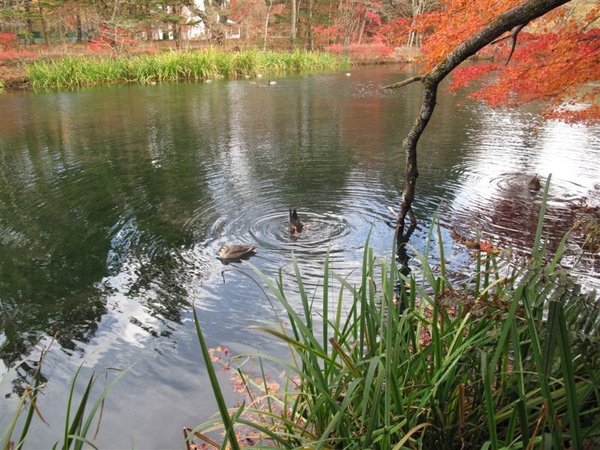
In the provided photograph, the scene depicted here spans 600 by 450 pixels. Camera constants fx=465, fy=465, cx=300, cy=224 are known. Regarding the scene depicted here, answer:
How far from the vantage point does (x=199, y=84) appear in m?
17.9

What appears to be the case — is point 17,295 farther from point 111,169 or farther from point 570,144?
point 570,144

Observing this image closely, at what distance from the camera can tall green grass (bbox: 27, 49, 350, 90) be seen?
17.3 meters

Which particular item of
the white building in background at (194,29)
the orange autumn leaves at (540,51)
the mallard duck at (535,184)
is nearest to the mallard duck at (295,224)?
the orange autumn leaves at (540,51)

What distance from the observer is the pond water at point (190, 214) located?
3.49 metres

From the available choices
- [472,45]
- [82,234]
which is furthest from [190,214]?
[472,45]

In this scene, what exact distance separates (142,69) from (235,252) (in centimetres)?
1593

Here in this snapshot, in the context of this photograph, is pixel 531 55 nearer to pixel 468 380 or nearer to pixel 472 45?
pixel 472 45

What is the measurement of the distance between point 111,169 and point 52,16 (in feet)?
64.2

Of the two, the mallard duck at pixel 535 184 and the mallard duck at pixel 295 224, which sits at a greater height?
the mallard duck at pixel 535 184

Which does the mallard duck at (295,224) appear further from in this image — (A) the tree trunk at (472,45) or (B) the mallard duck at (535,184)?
(B) the mallard duck at (535,184)

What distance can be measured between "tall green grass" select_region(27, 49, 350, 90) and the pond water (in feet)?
18.1

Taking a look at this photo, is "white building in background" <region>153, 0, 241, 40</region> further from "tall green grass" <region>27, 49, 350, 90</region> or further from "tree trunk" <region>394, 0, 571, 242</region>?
"tree trunk" <region>394, 0, 571, 242</region>

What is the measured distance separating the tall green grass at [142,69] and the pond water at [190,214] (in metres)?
5.50

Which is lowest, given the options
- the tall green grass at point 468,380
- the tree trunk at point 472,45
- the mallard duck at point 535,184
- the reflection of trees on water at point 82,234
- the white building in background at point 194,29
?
the reflection of trees on water at point 82,234
